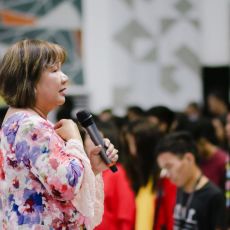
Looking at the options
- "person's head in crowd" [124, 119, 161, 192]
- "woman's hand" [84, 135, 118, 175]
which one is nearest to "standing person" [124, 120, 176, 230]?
"person's head in crowd" [124, 119, 161, 192]

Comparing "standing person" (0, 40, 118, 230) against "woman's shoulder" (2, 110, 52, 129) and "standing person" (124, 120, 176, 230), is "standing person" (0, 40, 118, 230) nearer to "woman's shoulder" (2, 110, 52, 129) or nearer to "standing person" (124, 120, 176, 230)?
"woman's shoulder" (2, 110, 52, 129)

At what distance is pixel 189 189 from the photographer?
3586 mm

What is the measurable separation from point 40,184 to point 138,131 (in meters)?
1.97

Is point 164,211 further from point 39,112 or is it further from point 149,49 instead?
point 149,49

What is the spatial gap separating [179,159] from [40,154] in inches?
67.6

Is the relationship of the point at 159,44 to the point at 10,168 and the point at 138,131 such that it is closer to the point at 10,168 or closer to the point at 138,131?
the point at 138,131

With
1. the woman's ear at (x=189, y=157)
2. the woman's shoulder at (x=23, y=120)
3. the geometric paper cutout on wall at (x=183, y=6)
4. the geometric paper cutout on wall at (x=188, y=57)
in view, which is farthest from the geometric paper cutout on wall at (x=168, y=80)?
the woman's shoulder at (x=23, y=120)

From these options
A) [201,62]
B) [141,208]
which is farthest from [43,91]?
[201,62]

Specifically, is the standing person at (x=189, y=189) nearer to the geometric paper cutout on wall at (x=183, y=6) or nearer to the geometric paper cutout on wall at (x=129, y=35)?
the geometric paper cutout on wall at (x=129, y=35)

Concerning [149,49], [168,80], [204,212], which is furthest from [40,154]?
[168,80]

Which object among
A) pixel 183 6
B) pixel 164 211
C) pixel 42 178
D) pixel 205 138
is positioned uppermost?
pixel 183 6

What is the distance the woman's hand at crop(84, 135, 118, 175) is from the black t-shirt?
4.20 feet

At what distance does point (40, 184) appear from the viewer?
2156 mm

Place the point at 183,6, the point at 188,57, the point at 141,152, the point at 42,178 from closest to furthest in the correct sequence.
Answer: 1. the point at 42,178
2. the point at 141,152
3. the point at 183,6
4. the point at 188,57
